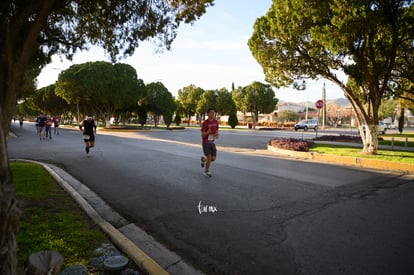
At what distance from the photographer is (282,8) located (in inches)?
470

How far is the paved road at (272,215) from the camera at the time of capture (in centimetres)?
318

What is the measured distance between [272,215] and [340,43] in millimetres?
8546

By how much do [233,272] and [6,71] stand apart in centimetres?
647

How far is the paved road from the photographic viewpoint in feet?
10.4

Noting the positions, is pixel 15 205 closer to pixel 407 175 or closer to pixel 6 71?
pixel 6 71

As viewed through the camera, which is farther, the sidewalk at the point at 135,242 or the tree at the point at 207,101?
the tree at the point at 207,101

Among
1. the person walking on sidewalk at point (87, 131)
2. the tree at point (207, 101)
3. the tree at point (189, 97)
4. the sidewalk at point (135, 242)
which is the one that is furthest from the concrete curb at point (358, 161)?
the tree at point (189, 97)

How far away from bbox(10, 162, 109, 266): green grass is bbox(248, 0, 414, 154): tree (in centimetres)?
1016

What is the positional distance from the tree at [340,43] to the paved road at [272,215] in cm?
472

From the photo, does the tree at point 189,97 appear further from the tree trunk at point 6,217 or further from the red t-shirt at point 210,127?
the tree trunk at point 6,217

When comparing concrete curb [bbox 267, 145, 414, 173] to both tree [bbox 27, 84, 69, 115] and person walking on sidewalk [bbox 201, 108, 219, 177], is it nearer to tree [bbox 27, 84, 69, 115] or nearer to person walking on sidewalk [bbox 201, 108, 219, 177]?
person walking on sidewalk [bbox 201, 108, 219, 177]

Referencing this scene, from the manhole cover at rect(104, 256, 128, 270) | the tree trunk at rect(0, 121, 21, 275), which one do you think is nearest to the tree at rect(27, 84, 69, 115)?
the manhole cover at rect(104, 256, 128, 270)

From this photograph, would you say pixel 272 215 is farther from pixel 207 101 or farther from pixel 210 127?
pixel 207 101

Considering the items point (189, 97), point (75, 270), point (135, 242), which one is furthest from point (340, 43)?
point (189, 97)
